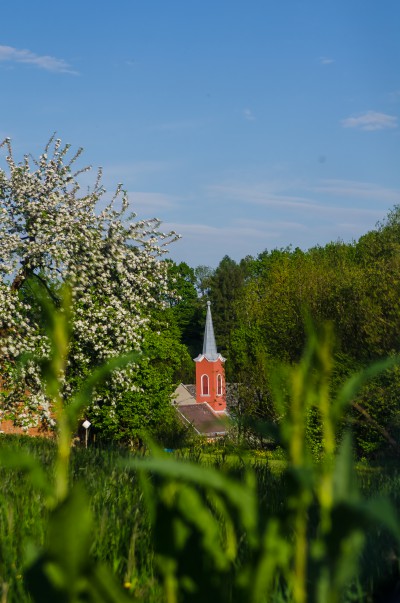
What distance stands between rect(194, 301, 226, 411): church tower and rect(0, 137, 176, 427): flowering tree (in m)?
64.1

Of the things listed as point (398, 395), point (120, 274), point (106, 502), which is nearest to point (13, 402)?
point (120, 274)

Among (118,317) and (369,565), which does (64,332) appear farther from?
(118,317)

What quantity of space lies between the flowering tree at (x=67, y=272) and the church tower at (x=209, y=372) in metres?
64.1

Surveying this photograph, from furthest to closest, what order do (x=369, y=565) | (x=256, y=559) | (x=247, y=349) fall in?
(x=247, y=349) < (x=369, y=565) < (x=256, y=559)

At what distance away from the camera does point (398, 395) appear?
28938mm

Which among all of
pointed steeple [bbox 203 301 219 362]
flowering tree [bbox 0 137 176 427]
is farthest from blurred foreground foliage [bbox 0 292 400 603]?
pointed steeple [bbox 203 301 219 362]

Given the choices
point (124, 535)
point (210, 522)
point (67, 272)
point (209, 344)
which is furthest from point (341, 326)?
point (209, 344)

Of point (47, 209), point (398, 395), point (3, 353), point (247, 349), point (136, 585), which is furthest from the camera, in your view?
point (247, 349)

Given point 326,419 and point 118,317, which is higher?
point 118,317

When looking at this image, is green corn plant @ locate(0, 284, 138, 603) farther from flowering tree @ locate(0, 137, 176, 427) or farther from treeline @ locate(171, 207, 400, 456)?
flowering tree @ locate(0, 137, 176, 427)

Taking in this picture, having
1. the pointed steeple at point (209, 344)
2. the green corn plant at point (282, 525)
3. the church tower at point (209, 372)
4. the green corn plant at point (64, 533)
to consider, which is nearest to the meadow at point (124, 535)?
the green corn plant at point (282, 525)

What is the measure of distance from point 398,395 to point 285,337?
44.3 feet

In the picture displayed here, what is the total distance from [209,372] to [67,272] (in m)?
71.0

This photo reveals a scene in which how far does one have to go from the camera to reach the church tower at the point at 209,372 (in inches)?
3529
